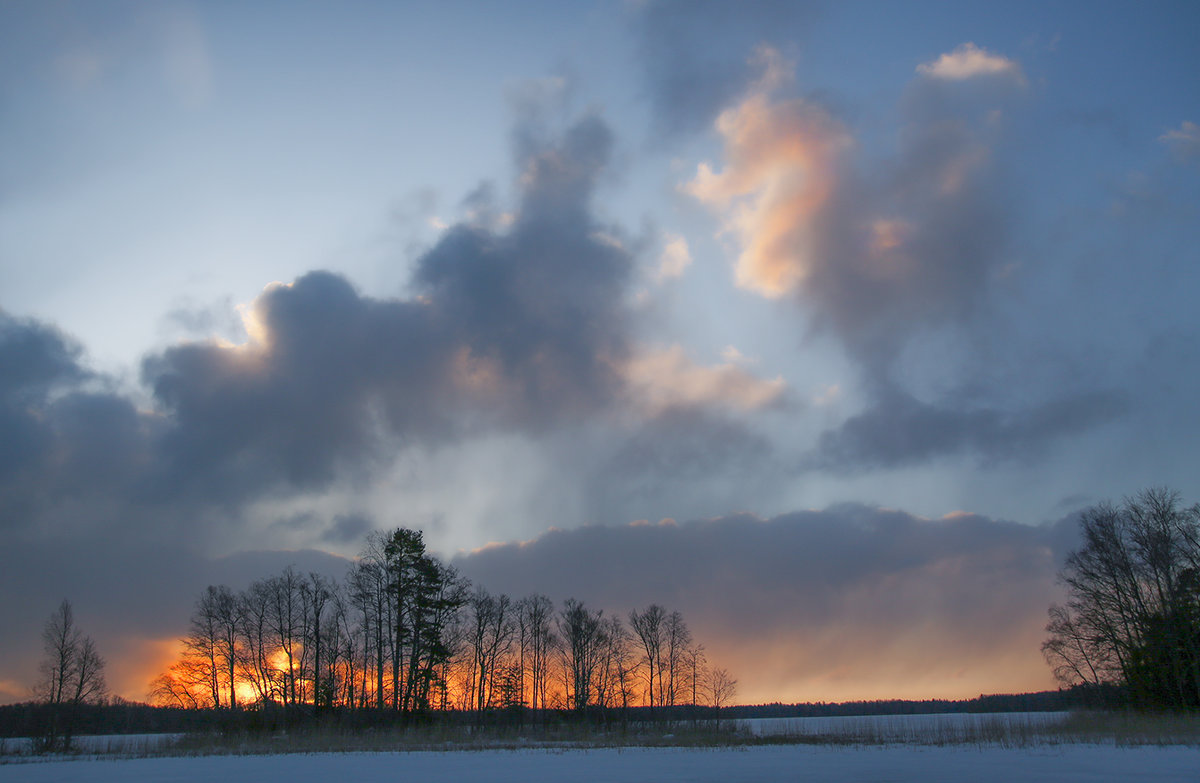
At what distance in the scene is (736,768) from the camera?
922 inches

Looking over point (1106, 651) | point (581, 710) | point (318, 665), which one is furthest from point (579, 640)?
point (1106, 651)

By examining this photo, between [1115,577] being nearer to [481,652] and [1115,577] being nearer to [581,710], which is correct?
[581,710]

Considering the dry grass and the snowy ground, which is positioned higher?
the snowy ground

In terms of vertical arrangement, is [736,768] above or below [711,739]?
above

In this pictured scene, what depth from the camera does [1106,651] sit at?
57.1m

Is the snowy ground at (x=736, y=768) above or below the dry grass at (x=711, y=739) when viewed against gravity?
above

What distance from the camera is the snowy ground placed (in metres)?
19.8

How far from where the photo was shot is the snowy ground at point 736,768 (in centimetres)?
1978

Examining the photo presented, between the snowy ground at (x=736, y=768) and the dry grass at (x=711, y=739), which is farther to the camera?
the dry grass at (x=711, y=739)

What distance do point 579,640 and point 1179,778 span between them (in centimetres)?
7205

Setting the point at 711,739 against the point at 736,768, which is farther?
the point at 711,739

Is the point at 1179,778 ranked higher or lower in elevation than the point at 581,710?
higher

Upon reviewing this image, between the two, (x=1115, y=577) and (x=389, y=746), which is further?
(x=1115, y=577)

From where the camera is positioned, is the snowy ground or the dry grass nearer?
the snowy ground
